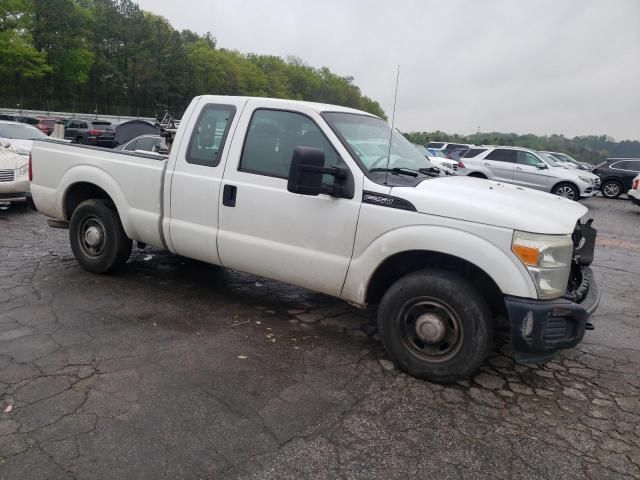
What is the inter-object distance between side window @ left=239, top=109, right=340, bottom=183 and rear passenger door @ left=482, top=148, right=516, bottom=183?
13976 millimetres

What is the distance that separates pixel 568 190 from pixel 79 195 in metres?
15.1

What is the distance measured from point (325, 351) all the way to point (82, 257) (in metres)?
3.13

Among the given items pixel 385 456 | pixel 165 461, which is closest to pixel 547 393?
pixel 385 456

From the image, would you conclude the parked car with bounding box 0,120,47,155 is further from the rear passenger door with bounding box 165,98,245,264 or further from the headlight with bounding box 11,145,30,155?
the rear passenger door with bounding box 165,98,245,264

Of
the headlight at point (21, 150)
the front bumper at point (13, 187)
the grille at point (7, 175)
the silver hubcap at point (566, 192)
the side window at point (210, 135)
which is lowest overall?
the front bumper at point (13, 187)

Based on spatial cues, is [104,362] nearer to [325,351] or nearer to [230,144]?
[325,351]

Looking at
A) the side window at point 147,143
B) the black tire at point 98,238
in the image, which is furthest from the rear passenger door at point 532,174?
the black tire at point 98,238

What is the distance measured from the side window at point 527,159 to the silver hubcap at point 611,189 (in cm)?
527

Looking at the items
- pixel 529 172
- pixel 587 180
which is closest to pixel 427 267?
pixel 529 172

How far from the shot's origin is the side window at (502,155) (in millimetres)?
17250

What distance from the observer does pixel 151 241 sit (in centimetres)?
510

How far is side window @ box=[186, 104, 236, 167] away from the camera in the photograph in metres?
4.60

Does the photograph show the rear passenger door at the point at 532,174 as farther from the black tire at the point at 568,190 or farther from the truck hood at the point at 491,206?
the truck hood at the point at 491,206

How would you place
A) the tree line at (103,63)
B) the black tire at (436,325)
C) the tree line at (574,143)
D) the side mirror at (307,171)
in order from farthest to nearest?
the tree line at (103,63) < the tree line at (574,143) < the side mirror at (307,171) < the black tire at (436,325)
